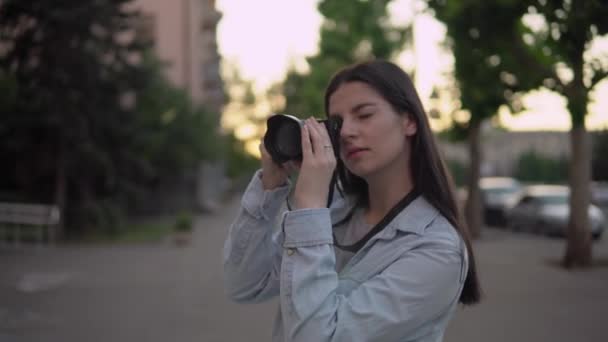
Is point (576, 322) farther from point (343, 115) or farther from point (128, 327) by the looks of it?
point (343, 115)

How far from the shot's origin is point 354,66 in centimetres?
187

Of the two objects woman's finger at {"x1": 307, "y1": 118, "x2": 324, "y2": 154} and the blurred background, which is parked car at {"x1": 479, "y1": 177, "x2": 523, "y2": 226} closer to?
the blurred background

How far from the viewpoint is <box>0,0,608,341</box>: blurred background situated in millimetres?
8820

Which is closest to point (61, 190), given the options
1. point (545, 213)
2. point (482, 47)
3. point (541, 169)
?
point (482, 47)

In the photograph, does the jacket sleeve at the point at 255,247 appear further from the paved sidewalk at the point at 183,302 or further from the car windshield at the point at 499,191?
the car windshield at the point at 499,191

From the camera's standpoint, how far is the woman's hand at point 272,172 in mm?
1942

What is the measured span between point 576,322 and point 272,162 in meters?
7.05

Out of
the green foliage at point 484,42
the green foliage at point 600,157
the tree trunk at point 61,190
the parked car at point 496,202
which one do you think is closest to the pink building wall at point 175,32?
the parked car at point 496,202

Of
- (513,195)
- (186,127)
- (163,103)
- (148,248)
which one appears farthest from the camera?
(513,195)

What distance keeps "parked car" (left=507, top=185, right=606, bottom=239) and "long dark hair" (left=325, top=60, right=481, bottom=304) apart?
20.0 metres

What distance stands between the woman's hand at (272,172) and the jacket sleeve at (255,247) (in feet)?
0.06

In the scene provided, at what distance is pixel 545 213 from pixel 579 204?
10.2 metres

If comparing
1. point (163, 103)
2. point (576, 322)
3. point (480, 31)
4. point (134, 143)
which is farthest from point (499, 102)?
point (163, 103)

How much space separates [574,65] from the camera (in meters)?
12.3
